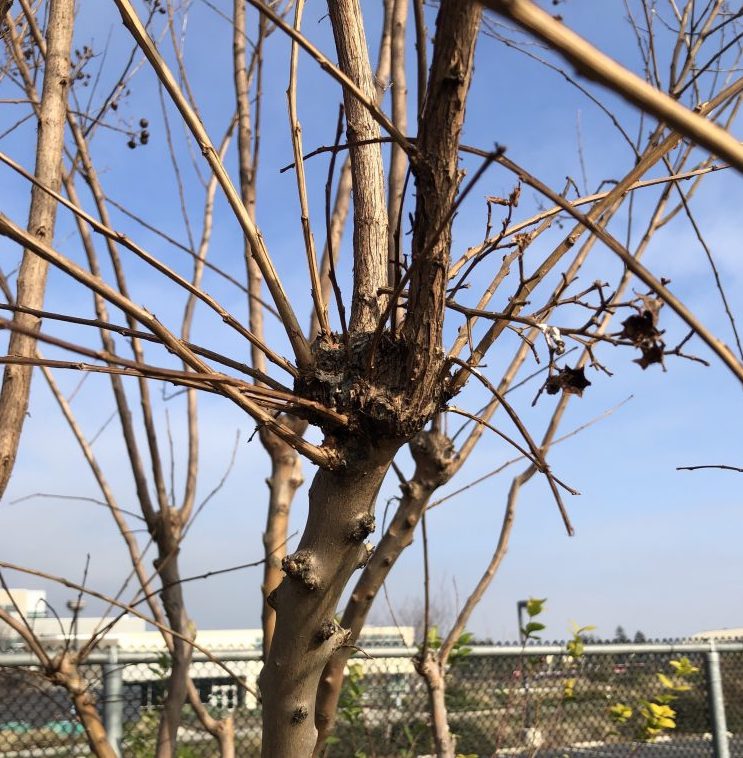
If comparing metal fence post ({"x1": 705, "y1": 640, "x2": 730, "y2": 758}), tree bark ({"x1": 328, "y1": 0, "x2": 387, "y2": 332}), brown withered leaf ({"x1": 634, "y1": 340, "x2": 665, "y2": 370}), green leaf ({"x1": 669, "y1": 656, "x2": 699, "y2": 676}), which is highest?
tree bark ({"x1": 328, "y1": 0, "x2": 387, "y2": 332})

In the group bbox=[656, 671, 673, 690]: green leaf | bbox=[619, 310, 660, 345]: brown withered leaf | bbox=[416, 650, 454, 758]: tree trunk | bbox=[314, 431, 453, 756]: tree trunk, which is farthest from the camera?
bbox=[656, 671, 673, 690]: green leaf

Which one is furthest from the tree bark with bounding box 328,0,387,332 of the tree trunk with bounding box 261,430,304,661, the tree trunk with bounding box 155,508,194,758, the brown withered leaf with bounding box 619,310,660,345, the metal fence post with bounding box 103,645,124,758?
the metal fence post with bounding box 103,645,124,758

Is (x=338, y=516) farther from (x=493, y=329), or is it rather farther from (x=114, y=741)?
(x=114, y=741)

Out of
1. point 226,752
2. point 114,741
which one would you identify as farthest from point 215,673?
point 226,752

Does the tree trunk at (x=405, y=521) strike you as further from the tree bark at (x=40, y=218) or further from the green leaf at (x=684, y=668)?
the green leaf at (x=684, y=668)

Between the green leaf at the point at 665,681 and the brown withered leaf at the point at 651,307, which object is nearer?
the brown withered leaf at the point at 651,307

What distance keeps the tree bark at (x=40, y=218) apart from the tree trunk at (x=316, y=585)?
90 centimetres

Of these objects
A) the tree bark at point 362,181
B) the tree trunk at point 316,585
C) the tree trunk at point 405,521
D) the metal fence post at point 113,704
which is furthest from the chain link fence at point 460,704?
the tree bark at point 362,181

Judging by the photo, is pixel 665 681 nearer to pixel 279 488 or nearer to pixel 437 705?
pixel 437 705

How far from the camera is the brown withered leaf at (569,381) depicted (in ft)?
3.01

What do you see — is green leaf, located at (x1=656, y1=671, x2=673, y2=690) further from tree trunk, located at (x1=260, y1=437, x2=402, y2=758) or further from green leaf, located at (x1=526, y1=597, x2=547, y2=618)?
tree trunk, located at (x1=260, y1=437, x2=402, y2=758)

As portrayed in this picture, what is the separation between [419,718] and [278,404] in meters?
2.64

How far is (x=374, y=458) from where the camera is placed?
1023 mm

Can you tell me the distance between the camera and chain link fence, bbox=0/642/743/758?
261 centimetres
